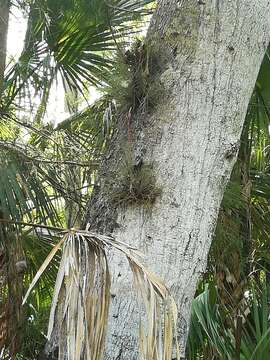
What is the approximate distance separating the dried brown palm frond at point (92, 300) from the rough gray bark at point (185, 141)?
0.58ft

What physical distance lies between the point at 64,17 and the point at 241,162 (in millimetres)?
1067

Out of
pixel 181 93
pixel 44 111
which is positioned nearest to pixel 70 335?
pixel 181 93

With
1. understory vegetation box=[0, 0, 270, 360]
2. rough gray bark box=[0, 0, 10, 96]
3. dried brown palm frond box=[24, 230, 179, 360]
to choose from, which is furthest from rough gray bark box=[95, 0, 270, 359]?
rough gray bark box=[0, 0, 10, 96]

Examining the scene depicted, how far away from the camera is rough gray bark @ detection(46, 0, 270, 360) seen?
4.29ft

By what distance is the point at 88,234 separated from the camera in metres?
1.09

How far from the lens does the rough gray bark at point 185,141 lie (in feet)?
4.29

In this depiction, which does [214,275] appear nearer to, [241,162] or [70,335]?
[241,162]

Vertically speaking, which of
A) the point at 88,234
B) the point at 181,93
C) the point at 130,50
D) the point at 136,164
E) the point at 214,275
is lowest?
the point at 214,275

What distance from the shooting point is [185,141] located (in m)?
1.40

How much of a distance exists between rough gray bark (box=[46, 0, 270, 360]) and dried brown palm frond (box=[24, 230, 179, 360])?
0.18 m

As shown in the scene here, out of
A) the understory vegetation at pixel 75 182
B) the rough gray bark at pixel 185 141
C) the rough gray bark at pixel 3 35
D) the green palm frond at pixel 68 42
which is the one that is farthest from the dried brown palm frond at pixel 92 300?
the rough gray bark at pixel 3 35

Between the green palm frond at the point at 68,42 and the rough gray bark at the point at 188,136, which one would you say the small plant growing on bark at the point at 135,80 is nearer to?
the rough gray bark at the point at 188,136

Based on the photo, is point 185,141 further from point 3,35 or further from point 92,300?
point 3,35

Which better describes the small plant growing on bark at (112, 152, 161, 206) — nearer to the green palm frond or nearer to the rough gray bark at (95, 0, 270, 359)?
the rough gray bark at (95, 0, 270, 359)
